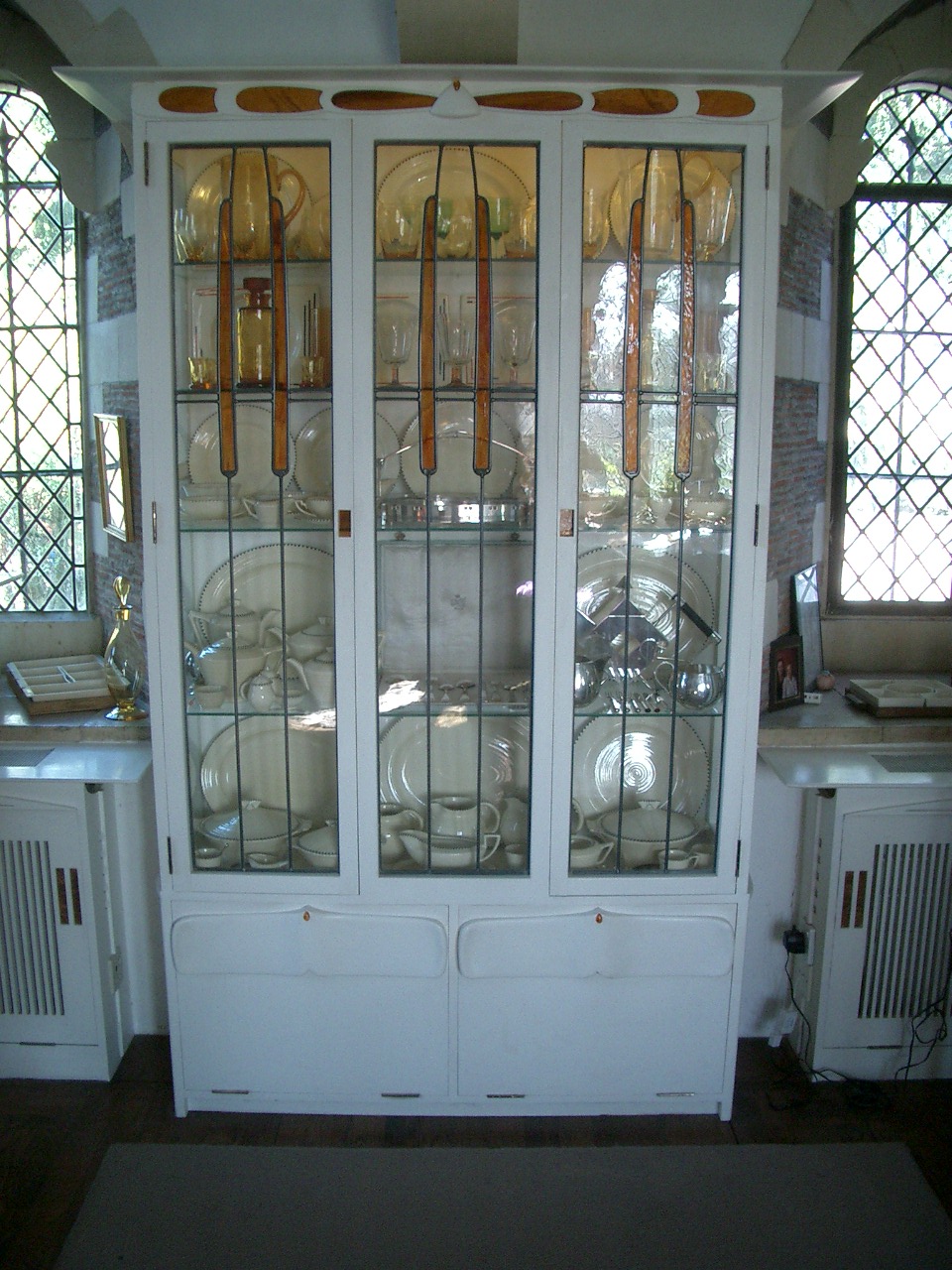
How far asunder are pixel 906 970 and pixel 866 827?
446 millimetres

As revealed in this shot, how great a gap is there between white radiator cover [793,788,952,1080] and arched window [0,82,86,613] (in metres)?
2.49

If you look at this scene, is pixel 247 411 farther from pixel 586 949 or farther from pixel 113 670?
pixel 586 949

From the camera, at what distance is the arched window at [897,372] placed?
3240 millimetres

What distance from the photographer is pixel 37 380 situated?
3.29 meters

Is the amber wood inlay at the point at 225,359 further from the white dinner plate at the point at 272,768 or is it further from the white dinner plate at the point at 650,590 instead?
the white dinner plate at the point at 650,590

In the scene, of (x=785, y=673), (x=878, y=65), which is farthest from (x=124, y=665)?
(x=878, y=65)

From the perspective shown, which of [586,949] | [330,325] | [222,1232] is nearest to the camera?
[222,1232]

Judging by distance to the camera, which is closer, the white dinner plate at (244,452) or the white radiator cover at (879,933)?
the white dinner plate at (244,452)

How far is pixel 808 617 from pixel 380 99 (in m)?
1.94

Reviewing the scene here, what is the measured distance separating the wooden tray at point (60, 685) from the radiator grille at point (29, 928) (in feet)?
1.36

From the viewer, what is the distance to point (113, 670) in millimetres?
2938

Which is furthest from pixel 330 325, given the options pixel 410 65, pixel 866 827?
pixel 866 827

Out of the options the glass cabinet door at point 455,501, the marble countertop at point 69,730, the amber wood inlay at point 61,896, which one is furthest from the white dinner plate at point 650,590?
the amber wood inlay at point 61,896

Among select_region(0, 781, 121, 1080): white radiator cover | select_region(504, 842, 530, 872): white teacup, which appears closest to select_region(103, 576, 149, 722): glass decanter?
select_region(0, 781, 121, 1080): white radiator cover
